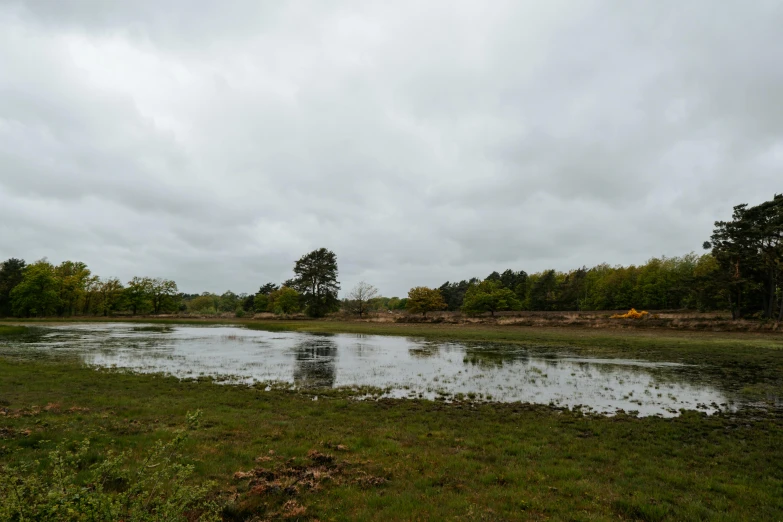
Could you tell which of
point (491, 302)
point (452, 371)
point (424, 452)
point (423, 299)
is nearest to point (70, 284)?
point (423, 299)

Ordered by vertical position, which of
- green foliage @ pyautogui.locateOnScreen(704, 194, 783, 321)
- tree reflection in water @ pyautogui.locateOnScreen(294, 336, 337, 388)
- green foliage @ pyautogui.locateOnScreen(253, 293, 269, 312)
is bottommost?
tree reflection in water @ pyautogui.locateOnScreen(294, 336, 337, 388)

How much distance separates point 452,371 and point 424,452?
629 inches

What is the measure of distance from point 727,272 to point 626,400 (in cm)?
6558

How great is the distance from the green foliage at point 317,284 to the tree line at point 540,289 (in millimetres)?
295

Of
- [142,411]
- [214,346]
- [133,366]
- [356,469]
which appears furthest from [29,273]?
[356,469]

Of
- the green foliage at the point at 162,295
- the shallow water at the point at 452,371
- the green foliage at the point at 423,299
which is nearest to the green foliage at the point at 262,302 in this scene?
the green foliage at the point at 162,295

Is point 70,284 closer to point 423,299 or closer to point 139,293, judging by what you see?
point 139,293

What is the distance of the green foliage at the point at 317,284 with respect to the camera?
110500 millimetres

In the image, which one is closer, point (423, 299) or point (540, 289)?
point (423, 299)

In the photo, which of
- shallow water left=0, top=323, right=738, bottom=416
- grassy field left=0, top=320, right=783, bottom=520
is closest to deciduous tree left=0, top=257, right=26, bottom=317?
shallow water left=0, top=323, right=738, bottom=416

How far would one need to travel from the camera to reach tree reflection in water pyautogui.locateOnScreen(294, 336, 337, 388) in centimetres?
2241

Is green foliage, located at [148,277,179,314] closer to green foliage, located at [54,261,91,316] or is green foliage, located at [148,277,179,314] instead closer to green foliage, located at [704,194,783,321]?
green foliage, located at [54,261,91,316]

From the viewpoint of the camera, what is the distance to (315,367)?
91.1ft

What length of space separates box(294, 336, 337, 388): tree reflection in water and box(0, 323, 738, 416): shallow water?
0.21 feet
